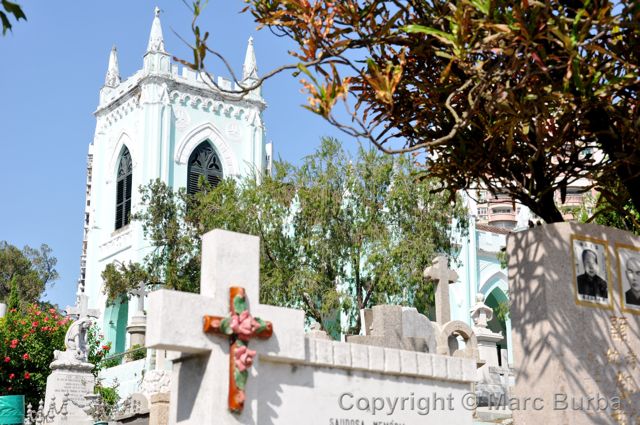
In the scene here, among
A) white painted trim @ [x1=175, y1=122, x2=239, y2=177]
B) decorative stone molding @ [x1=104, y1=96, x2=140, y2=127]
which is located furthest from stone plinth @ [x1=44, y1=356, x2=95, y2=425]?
decorative stone molding @ [x1=104, y1=96, x2=140, y2=127]

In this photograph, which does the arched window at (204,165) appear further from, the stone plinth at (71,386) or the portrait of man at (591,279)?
the portrait of man at (591,279)

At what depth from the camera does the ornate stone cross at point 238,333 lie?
7.30m

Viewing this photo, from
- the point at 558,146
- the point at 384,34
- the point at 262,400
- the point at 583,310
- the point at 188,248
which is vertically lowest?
the point at 262,400

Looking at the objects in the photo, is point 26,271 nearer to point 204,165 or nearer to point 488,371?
point 204,165

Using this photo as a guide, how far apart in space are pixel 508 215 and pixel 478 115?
195 ft

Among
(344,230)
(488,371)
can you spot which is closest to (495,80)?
(488,371)

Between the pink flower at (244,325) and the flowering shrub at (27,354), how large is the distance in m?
21.9

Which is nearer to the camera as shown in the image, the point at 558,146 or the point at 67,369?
the point at 558,146

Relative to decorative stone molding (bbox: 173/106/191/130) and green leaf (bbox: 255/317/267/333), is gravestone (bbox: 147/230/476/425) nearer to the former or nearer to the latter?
green leaf (bbox: 255/317/267/333)

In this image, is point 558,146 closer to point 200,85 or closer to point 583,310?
point 583,310

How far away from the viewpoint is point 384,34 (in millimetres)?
8289

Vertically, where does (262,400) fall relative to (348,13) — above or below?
below

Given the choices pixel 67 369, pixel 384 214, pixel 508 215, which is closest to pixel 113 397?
pixel 67 369

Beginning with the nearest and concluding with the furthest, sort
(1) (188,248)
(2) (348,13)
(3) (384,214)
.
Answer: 1. (2) (348,13)
2. (3) (384,214)
3. (1) (188,248)
